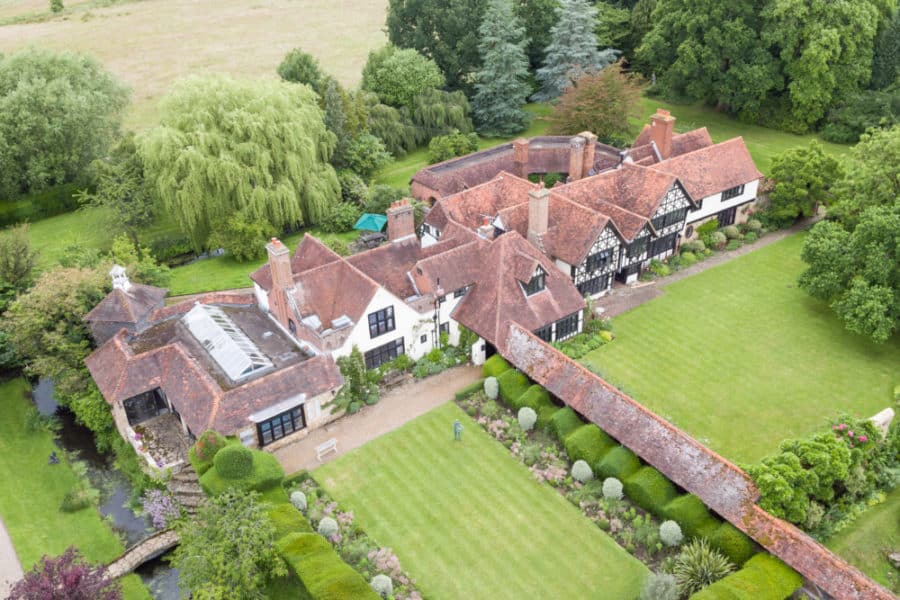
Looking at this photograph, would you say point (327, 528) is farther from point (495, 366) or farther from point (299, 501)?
point (495, 366)

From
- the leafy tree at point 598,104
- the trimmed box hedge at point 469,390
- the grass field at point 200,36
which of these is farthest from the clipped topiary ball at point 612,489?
the grass field at point 200,36

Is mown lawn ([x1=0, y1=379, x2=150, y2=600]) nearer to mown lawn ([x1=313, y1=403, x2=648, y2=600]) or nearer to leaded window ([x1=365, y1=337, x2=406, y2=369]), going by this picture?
mown lawn ([x1=313, y1=403, x2=648, y2=600])

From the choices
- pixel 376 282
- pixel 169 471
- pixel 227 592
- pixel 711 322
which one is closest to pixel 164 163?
pixel 376 282

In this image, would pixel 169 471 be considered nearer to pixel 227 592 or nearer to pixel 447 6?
pixel 227 592

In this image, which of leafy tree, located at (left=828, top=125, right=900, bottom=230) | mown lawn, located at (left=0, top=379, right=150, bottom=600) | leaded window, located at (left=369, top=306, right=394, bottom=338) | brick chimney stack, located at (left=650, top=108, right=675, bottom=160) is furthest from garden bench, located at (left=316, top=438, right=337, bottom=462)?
brick chimney stack, located at (left=650, top=108, right=675, bottom=160)

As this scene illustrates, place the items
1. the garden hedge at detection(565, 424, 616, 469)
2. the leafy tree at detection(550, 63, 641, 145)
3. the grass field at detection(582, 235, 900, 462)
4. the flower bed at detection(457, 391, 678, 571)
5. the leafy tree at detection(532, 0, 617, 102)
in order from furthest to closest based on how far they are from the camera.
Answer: the leafy tree at detection(532, 0, 617, 102), the leafy tree at detection(550, 63, 641, 145), the grass field at detection(582, 235, 900, 462), the garden hedge at detection(565, 424, 616, 469), the flower bed at detection(457, 391, 678, 571)

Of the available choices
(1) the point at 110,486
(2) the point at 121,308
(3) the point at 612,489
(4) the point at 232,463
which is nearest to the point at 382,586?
(4) the point at 232,463

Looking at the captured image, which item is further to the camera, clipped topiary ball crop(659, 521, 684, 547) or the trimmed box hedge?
the trimmed box hedge
